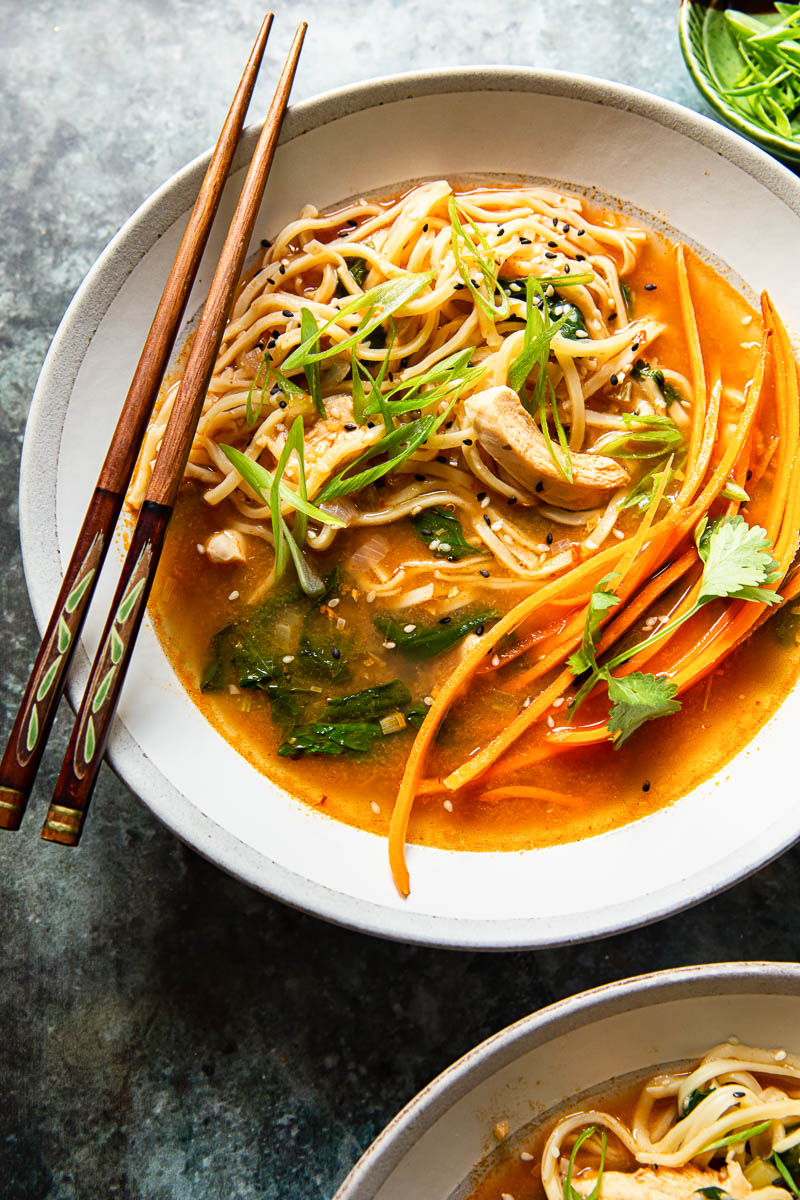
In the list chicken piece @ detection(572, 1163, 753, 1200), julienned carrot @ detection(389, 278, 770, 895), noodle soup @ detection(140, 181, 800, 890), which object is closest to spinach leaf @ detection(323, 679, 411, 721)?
noodle soup @ detection(140, 181, 800, 890)

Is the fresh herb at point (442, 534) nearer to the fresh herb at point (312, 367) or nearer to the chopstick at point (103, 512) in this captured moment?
the fresh herb at point (312, 367)

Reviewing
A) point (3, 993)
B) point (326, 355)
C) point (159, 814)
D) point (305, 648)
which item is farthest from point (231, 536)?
point (3, 993)

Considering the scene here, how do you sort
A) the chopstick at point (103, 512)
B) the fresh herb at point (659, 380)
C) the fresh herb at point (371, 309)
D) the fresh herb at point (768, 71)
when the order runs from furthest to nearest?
the fresh herb at point (768, 71) → the fresh herb at point (659, 380) → the fresh herb at point (371, 309) → the chopstick at point (103, 512)

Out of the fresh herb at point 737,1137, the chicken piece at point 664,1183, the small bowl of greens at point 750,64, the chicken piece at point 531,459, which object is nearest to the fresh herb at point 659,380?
the chicken piece at point 531,459

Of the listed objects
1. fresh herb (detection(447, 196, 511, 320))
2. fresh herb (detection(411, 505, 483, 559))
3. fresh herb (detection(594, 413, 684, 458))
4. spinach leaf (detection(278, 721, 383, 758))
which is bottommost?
spinach leaf (detection(278, 721, 383, 758))

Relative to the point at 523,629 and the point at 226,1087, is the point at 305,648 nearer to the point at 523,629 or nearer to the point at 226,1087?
the point at 523,629

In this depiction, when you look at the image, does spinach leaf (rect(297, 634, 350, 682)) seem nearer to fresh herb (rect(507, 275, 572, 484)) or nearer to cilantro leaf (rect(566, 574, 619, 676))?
cilantro leaf (rect(566, 574, 619, 676))
